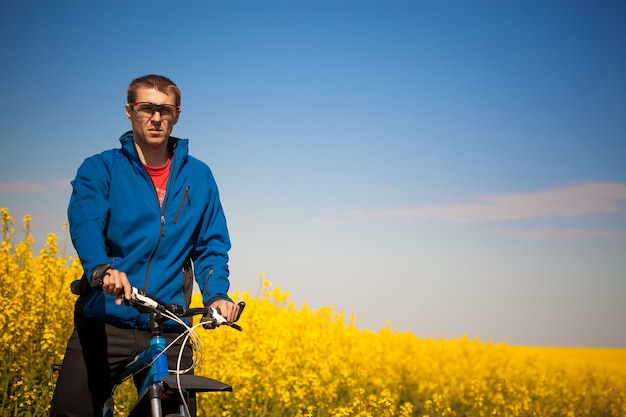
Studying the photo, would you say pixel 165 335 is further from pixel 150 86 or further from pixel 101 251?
pixel 150 86

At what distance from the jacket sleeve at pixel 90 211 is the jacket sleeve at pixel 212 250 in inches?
17.5

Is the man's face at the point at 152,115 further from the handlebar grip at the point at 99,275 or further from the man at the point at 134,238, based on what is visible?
the handlebar grip at the point at 99,275

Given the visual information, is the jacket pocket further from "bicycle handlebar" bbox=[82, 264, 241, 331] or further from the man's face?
"bicycle handlebar" bbox=[82, 264, 241, 331]

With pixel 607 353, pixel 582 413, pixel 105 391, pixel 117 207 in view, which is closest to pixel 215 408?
pixel 105 391

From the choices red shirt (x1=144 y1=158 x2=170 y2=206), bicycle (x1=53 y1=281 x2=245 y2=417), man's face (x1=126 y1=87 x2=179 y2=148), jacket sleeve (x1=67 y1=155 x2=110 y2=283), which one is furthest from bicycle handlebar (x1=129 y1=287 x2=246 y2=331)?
man's face (x1=126 y1=87 x2=179 y2=148)

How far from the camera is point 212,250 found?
10.5 ft

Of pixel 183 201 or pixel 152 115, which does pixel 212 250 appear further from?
pixel 152 115

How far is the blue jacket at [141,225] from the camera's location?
2973 mm

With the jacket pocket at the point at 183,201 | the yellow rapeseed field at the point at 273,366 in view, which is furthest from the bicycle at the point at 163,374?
the yellow rapeseed field at the point at 273,366

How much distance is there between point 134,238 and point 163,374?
627 mm

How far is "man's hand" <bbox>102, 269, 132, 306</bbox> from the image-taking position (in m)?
2.48

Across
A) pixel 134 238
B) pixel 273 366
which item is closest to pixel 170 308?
pixel 134 238

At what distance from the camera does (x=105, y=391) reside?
10.2 ft

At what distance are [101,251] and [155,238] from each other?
29cm
